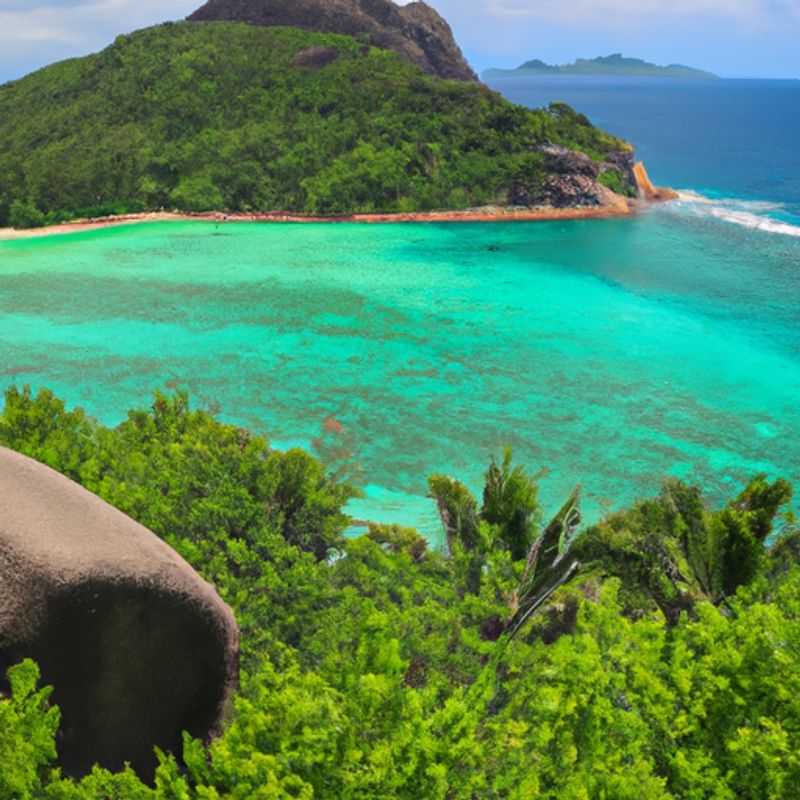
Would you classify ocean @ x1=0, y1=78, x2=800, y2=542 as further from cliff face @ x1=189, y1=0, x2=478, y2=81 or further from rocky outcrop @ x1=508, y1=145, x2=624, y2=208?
cliff face @ x1=189, y1=0, x2=478, y2=81

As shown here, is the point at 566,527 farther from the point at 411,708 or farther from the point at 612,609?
the point at 411,708

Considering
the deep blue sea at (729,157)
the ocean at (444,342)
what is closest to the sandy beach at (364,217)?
the ocean at (444,342)

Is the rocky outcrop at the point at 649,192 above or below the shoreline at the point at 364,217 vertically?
above

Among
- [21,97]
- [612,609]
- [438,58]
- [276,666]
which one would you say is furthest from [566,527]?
[438,58]

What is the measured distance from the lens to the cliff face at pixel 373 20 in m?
106

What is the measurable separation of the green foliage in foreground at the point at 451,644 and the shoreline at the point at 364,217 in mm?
50312

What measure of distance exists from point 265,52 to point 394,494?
255 feet

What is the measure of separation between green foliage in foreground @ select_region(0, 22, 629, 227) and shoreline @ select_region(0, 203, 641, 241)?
1.65 meters

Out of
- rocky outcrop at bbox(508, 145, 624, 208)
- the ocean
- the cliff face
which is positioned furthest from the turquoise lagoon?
the cliff face

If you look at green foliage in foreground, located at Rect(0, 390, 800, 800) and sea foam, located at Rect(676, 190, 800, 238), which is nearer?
green foliage in foreground, located at Rect(0, 390, 800, 800)

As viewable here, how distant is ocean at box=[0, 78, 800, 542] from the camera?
99.9 feet

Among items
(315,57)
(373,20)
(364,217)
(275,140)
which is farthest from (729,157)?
(275,140)

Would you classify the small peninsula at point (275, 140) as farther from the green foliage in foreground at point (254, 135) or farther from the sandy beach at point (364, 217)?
the sandy beach at point (364, 217)

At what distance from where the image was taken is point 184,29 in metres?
96.2
